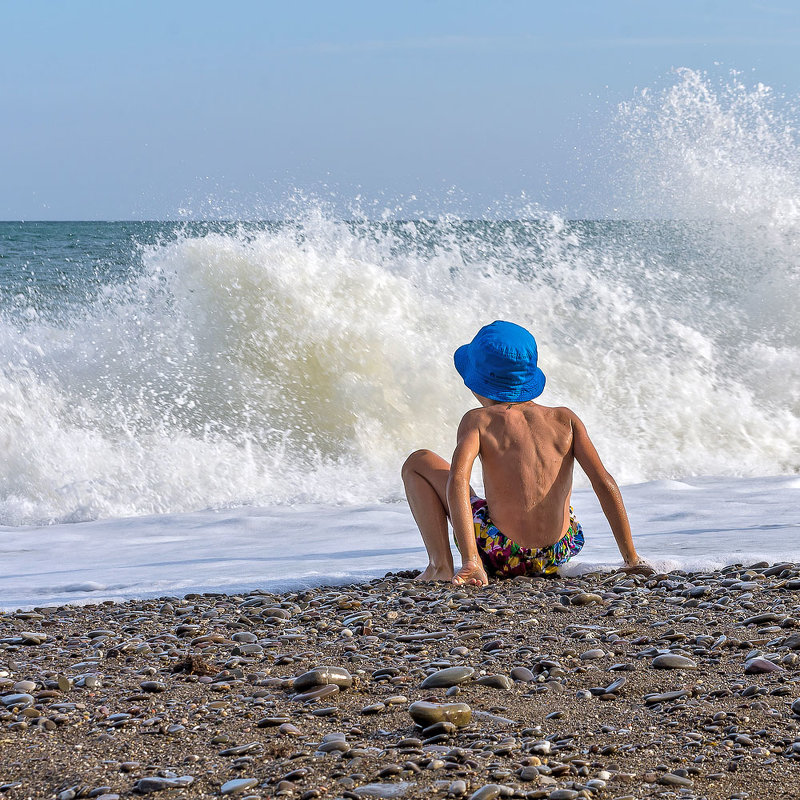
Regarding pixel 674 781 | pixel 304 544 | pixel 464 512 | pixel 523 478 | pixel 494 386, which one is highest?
pixel 494 386

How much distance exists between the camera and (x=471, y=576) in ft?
12.3

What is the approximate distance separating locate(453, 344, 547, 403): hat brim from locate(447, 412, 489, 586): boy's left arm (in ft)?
0.73

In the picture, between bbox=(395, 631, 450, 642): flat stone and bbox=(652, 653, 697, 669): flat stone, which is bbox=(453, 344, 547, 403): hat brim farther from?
bbox=(652, 653, 697, 669): flat stone

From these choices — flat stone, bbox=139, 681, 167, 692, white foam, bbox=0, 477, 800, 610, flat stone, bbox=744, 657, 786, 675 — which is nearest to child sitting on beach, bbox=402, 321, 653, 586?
white foam, bbox=0, 477, 800, 610

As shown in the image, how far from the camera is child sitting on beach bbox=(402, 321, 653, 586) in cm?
379

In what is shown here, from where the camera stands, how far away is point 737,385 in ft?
32.1

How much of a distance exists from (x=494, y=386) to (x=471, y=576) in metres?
0.73

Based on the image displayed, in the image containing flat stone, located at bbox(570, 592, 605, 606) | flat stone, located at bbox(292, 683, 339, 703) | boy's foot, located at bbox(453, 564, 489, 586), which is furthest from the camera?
boy's foot, located at bbox(453, 564, 489, 586)

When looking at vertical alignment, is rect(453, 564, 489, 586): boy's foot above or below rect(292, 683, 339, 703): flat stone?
above

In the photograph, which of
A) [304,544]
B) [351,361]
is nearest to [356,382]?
[351,361]

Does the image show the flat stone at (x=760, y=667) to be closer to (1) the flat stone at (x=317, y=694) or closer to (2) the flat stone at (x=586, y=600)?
(2) the flat stone at (x=586, y=600)

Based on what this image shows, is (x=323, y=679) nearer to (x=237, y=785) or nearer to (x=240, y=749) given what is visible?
(x=240, y=749)

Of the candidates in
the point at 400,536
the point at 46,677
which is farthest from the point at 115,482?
the point at 46,677

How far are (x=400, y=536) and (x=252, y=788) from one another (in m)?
3.60
